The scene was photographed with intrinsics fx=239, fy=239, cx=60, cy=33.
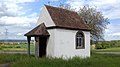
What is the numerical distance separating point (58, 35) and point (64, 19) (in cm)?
293

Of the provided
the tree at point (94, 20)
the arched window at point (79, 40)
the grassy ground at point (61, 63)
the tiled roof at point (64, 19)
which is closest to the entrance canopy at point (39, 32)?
the tiled roof at point (64, 19)

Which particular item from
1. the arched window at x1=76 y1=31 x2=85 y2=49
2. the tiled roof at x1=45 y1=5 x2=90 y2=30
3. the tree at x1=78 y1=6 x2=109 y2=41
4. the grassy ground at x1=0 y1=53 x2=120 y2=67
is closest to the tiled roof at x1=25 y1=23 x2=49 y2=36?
the tiled roof at x1=45 y1=5 x2=90 y2=30

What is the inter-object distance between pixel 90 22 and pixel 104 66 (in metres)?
26.6

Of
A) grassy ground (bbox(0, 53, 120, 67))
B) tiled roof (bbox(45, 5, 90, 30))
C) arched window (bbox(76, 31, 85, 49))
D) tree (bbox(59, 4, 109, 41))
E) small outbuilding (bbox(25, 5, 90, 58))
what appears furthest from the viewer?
tree (bbox(59, 4, 109, 41))

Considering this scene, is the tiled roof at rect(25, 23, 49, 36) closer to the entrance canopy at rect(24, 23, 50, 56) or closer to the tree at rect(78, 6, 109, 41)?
the entrance canopy at rect(24, 23, 50, 56)

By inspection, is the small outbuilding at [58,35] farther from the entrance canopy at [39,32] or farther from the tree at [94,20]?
the tree at [94,20]

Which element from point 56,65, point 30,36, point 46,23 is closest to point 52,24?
point 46,23

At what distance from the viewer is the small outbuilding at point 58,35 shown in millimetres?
26422

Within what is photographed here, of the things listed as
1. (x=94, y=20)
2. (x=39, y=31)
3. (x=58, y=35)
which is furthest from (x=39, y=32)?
(x=94, y=20)

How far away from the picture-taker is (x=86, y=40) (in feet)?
100

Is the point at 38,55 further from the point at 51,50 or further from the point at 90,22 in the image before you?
the point at 90,22

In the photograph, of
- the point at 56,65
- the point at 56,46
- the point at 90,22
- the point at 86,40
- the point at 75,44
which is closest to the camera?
the point at 56,65

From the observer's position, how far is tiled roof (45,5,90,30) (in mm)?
27106

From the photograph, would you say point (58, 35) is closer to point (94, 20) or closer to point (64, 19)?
point (64, 19)
